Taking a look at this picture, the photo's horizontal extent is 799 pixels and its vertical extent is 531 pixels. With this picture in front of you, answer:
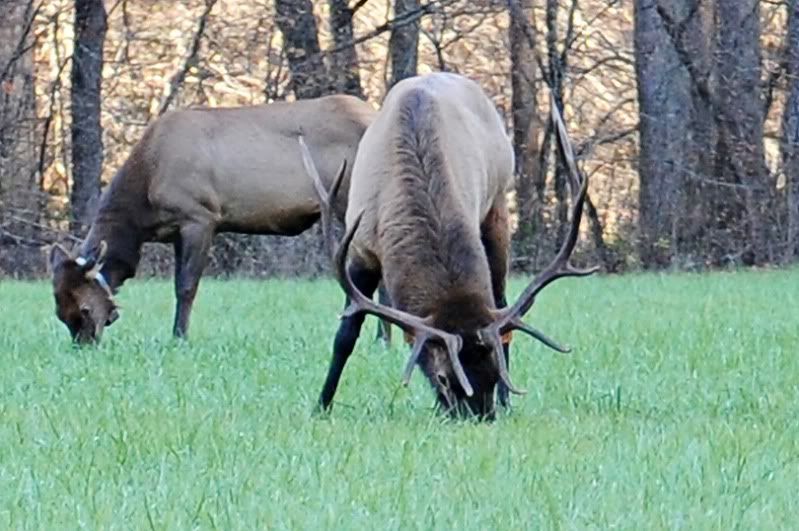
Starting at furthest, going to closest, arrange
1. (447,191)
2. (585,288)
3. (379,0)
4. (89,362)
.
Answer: (379,0) → (585,288) → (89,362) → (447,191)

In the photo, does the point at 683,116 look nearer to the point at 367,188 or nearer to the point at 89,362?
the point at 89,362

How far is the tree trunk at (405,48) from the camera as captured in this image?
24.4 m

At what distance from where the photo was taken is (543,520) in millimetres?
5855

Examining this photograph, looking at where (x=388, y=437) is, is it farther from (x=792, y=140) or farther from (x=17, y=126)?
(x=17, y=126)

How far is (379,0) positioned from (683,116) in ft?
17.4

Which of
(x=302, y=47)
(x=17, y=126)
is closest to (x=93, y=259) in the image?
(x=302, y=47)

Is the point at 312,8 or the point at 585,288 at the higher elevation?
the point at 312,8

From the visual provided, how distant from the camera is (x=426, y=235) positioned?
8375 millimetres

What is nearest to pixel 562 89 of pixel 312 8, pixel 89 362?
pixel 312 8

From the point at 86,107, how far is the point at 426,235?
16798 millimetres

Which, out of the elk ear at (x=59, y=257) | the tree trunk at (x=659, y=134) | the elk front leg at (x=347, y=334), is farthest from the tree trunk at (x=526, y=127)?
the elk front leg at (x=347, y=334)

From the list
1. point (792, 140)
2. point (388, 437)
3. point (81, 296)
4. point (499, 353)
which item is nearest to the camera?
point (388, 437)

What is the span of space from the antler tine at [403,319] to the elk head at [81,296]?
509 cm

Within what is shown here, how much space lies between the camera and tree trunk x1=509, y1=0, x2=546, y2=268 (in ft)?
80.6
